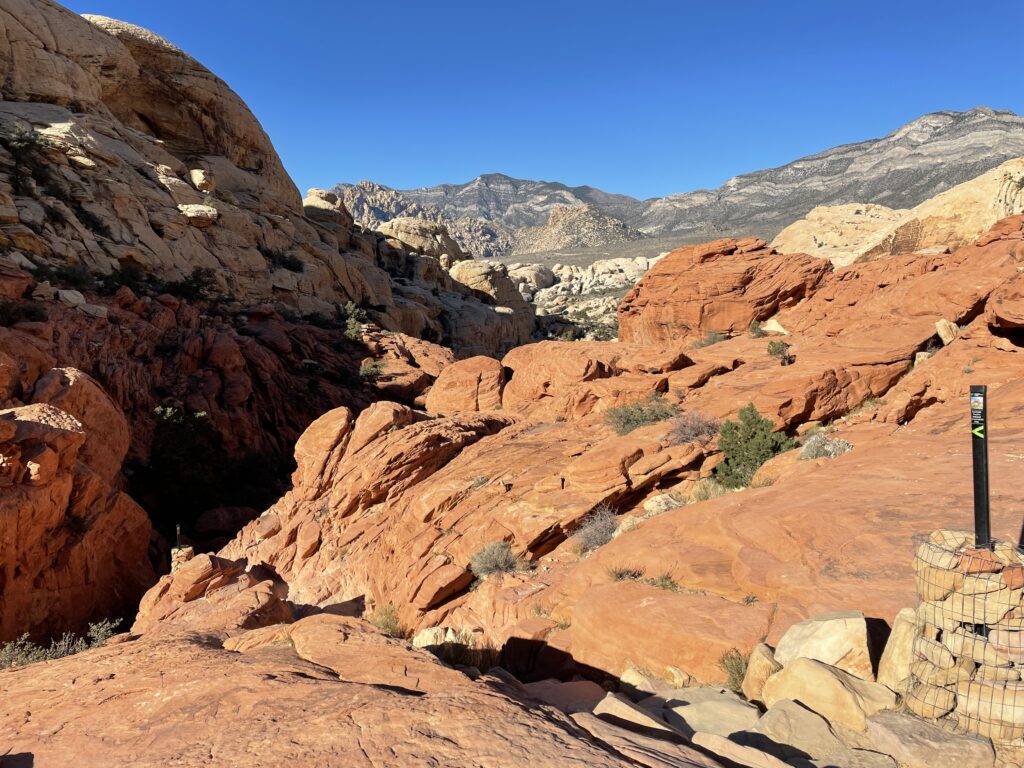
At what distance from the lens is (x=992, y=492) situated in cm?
690

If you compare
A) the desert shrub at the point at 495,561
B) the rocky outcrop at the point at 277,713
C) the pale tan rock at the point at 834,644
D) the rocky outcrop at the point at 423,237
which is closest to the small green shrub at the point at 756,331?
the desert shrub at the point at 495,561

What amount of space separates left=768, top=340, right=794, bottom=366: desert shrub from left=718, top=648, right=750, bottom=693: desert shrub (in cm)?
957

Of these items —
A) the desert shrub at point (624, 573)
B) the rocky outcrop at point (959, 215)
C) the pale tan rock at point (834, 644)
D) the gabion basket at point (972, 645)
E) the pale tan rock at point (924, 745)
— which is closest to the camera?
the pale tan rock at point (924, 745)

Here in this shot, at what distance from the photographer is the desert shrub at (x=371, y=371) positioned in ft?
83.3

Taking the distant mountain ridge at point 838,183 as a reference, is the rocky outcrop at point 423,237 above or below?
below

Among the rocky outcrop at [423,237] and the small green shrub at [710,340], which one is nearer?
the small green shrub at [710,340]

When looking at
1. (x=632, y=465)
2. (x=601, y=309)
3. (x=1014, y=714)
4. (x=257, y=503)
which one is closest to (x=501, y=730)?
(x=1014, y=714)

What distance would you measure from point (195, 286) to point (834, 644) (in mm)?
29657

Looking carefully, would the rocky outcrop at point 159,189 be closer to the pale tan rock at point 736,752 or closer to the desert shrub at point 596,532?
the desert shrub at point 596,532

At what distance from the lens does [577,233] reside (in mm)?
119938

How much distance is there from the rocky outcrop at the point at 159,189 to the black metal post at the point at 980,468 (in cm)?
2760

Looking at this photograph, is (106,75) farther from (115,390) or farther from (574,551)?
(574,551)

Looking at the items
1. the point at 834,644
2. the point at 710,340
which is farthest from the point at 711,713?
the point at 710,340

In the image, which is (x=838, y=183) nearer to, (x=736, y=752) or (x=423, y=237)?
(x=423, y=237)
